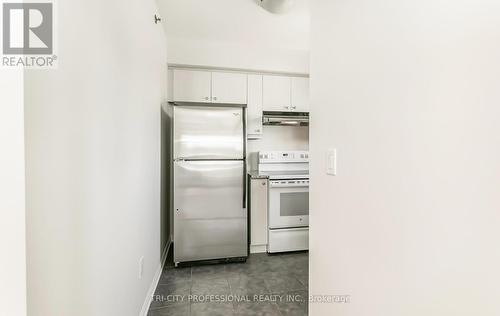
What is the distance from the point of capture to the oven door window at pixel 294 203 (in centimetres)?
322

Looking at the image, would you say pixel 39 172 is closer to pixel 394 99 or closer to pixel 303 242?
pixel 394 99

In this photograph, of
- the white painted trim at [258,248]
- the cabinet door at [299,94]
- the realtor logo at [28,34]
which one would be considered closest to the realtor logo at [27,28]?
the realtor logo at [28,34]

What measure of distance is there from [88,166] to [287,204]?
2569 millimetres

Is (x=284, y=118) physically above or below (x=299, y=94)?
below

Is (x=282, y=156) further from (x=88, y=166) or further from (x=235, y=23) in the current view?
(x=88, y=166)

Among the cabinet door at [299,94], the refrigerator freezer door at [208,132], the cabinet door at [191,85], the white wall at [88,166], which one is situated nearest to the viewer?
the white wall at [88,166]

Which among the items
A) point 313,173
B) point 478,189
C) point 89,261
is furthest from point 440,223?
point 89,261

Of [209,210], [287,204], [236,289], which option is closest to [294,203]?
[287,204]

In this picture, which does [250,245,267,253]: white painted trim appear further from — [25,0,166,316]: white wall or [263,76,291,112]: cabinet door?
[263,76,291,112]: cabinet door

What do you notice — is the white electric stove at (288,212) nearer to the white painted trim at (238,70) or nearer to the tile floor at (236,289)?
the tile floor at (236,289)

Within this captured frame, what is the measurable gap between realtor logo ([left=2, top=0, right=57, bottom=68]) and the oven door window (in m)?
2.78

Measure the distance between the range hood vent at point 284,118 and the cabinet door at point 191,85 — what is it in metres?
0.86

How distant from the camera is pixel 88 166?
0.99m

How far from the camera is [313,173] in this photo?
1399mm
